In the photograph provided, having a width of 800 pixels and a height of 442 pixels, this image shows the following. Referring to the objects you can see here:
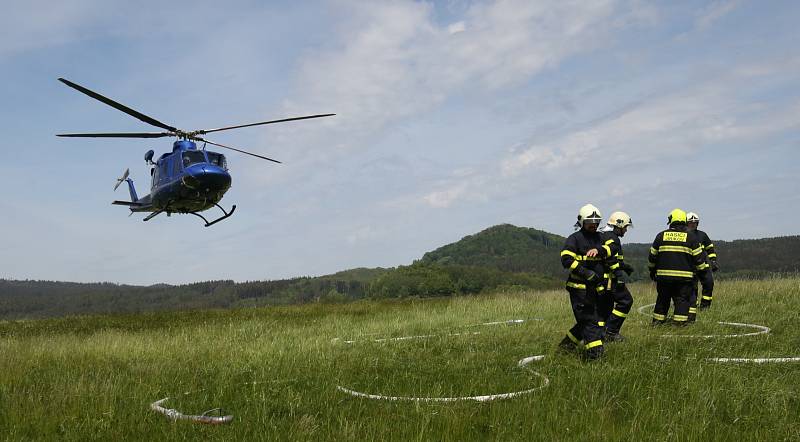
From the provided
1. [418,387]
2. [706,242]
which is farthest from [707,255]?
[418,387]

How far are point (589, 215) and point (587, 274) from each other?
1.00 meters

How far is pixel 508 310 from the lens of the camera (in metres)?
17.3

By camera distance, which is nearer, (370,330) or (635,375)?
(635,375)

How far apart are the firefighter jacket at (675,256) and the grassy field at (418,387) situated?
1.17m

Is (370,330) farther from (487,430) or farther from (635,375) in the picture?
(487,430)

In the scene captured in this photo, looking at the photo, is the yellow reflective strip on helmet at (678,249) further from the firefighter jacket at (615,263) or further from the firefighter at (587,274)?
the firefighter at (587,274)

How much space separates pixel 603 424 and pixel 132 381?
20.2 feet

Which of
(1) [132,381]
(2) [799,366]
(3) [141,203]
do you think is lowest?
(2) [799,366]

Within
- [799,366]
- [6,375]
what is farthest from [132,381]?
[799,366]

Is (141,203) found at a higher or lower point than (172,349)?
higher

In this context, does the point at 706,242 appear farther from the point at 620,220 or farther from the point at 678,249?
the point at 620,220

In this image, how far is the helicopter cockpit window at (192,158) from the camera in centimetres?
2098

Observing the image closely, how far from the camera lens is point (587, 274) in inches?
318

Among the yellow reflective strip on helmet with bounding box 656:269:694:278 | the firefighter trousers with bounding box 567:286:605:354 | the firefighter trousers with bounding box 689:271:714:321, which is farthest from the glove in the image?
the firefighter trousers with bounding box 689:271:714:321
